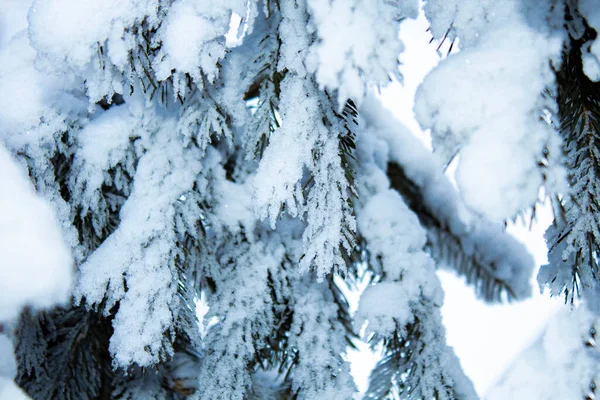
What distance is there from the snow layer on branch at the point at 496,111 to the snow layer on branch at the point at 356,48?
0.26ft

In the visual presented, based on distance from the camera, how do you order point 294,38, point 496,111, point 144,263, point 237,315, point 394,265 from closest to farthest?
point 496,111, point 294,38, point 144,263, point 237,315, point 394,265

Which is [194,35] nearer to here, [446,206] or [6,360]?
[6,360]

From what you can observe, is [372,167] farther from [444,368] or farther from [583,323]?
[583,323]

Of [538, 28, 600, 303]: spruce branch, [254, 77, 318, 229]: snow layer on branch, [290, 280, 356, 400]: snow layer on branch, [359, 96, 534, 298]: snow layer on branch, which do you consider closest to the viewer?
[538, 28, 600, 303]: spruce branch

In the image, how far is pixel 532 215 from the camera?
67 centimetres

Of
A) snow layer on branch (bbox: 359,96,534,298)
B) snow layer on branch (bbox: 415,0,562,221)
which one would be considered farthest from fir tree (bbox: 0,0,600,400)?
snow layer on branch (bbox: 359,96,534,298)

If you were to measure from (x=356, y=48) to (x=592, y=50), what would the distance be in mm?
338

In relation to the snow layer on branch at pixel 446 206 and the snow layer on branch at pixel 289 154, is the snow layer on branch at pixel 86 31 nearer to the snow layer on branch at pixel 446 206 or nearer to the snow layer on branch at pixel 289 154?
the snow layer on branch at pixel 289 154

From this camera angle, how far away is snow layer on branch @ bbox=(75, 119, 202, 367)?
0.93 metres

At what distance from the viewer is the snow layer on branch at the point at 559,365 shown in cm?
78

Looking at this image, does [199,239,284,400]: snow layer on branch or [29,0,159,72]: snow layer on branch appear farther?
[199,239,284,400]: snow layer on branch

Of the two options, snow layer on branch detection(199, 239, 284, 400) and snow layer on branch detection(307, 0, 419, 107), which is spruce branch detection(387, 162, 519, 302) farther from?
snow layer on branch detection(307, 0, 419, 107)

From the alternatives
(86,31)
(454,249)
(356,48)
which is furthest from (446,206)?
(86,31)

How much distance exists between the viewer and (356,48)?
67 centimetres
